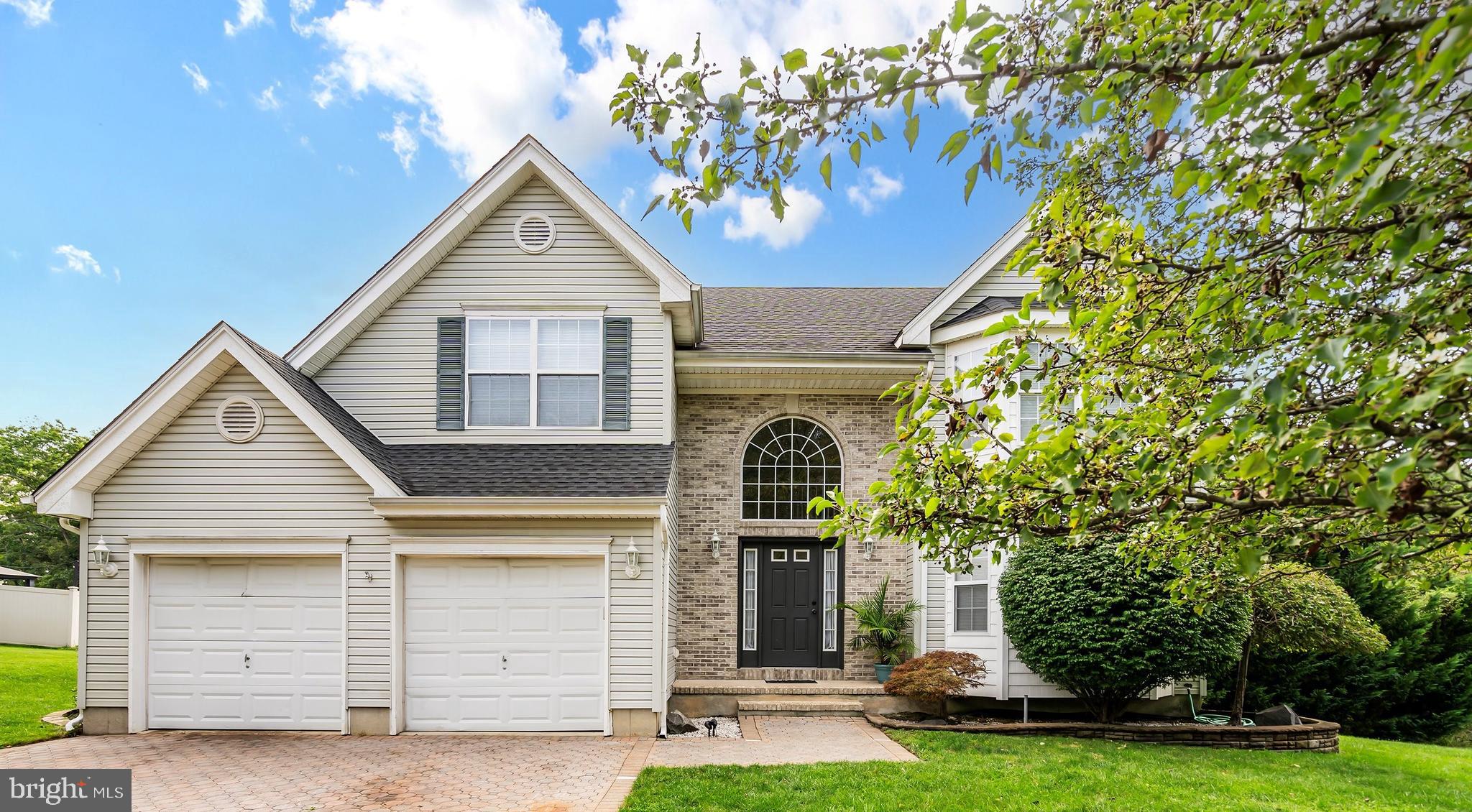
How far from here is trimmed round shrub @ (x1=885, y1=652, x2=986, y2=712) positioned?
9836 millimetres

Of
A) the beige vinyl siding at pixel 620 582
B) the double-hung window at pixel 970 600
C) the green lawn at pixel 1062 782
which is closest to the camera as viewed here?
the green lawn at pixel 1062 782

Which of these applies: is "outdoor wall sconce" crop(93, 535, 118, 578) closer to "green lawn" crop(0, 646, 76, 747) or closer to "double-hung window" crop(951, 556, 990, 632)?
"green lawn" crop(0, 646, 76, 747)

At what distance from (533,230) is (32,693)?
1037cm

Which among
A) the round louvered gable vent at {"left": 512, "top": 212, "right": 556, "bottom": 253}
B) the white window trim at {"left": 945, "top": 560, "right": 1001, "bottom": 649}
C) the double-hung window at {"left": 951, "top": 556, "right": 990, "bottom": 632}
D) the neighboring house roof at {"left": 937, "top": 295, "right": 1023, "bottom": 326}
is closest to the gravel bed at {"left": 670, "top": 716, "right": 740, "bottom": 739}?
the white window trim at {"left": 945, "top": 560, "right": 1001, "bottom": 649}

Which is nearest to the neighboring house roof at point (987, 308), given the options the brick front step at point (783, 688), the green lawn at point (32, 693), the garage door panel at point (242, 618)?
the brick front step at point (783, 688)

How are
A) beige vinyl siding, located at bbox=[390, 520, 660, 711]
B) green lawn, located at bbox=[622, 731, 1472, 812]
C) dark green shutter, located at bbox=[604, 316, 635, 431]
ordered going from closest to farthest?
1. green lawn, located at bbox=[622, 731, 1472, 812]
2. beige vinyl siding, located at bbox=[390, 520, 660, 711]
3. dark green shutter, located at bbox=[604, 316, 635, 431]

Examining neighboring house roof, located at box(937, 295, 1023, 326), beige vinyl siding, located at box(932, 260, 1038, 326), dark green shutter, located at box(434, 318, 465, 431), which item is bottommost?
dark green shutter, located at box(434, 318, 465, 431)

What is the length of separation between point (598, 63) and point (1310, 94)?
58.9 ft

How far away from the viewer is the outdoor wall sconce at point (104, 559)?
29.6 feet

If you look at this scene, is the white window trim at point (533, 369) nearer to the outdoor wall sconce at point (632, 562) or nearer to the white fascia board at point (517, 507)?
the white fascia board at point (517, 507)

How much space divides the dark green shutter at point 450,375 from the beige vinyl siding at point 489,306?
98 mm

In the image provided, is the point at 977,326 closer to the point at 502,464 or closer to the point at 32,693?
the point at 502,464

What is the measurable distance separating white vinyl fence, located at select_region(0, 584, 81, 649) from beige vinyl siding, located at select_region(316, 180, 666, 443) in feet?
55.4

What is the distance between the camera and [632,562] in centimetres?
920
